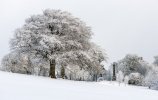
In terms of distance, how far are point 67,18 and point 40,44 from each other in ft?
14.4

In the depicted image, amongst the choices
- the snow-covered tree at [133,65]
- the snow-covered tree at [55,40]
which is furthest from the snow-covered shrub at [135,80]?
the snow-covered tree at [55,40]

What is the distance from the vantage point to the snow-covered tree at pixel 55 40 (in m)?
38.1

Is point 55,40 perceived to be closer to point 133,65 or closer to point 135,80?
point 135,80

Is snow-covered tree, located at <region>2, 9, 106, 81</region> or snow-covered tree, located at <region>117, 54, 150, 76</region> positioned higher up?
snow-covered tree, located at <region>117, 54, 150, 76</region>

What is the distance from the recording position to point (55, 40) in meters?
37.5

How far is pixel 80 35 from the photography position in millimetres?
40250

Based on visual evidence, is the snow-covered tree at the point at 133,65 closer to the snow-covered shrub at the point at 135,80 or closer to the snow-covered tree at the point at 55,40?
the snow-covered shrub at the point at 135,80

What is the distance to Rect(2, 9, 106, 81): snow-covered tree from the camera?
3806 centimetres

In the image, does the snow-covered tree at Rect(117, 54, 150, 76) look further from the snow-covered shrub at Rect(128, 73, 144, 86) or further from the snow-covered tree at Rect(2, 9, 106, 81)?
the snow-covered tree at Rect(2, 9, 106, 81)

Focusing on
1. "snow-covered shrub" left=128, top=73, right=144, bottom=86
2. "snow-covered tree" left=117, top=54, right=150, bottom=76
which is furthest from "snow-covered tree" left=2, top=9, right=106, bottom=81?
"snow-covered tree" left=117, top=54, right=150, bottom=76

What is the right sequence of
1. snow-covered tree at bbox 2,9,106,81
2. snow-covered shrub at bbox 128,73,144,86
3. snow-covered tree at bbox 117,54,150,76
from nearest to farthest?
snow-covered tree at bbox 2,9,106,81
snow-covered shrub at bbox 128,73,144,86
snow-covered tree at bbox 117,54,150,76

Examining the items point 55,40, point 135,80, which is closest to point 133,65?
point 135,80

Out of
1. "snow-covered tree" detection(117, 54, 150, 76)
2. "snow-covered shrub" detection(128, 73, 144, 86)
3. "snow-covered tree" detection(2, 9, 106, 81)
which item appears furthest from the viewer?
"snow-covered tree" detection(117, 54, 150, 76)

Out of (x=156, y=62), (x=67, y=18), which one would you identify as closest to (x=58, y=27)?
(x=67, y=18)
